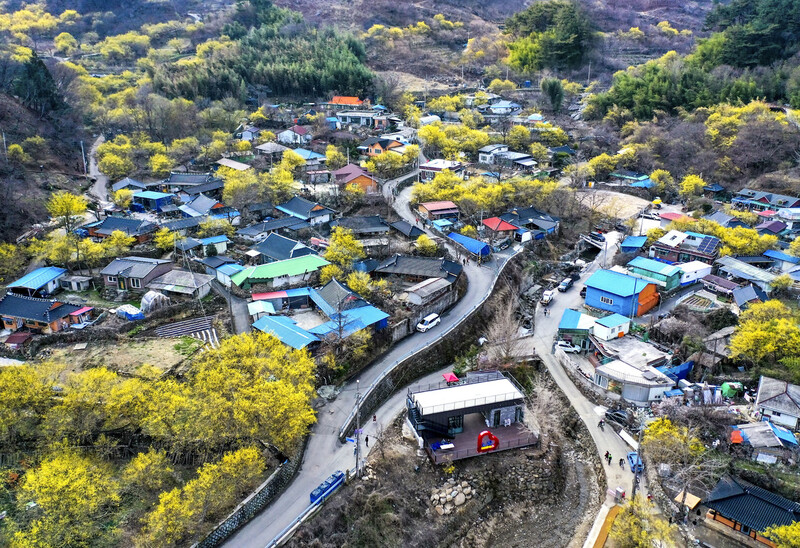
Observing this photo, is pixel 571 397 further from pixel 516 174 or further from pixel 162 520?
pixel 516 174

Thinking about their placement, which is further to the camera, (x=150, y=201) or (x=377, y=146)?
(x=377, y=146)

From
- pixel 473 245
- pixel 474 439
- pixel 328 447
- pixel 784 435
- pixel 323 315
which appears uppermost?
pixel 784 435

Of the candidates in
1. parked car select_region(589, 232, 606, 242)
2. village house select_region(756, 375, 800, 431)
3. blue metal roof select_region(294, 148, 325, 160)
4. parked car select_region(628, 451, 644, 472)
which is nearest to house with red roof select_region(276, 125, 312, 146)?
blue metal roof select_region(294, 148, 325, 160)

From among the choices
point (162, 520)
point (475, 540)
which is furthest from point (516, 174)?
point (162, 520)

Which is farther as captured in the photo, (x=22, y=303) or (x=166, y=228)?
(x=166, y=228)

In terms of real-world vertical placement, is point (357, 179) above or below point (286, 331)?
above

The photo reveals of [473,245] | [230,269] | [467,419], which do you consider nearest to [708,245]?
[473,245]

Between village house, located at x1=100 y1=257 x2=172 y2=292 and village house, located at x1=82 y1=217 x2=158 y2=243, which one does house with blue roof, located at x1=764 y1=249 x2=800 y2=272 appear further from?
village house, located at x1=82 y1=217 x2=158 y2=243

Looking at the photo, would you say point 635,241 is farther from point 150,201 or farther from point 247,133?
point 247,133

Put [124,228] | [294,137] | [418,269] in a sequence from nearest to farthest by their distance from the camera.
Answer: [418,269] < [124,228] < [294,137]
